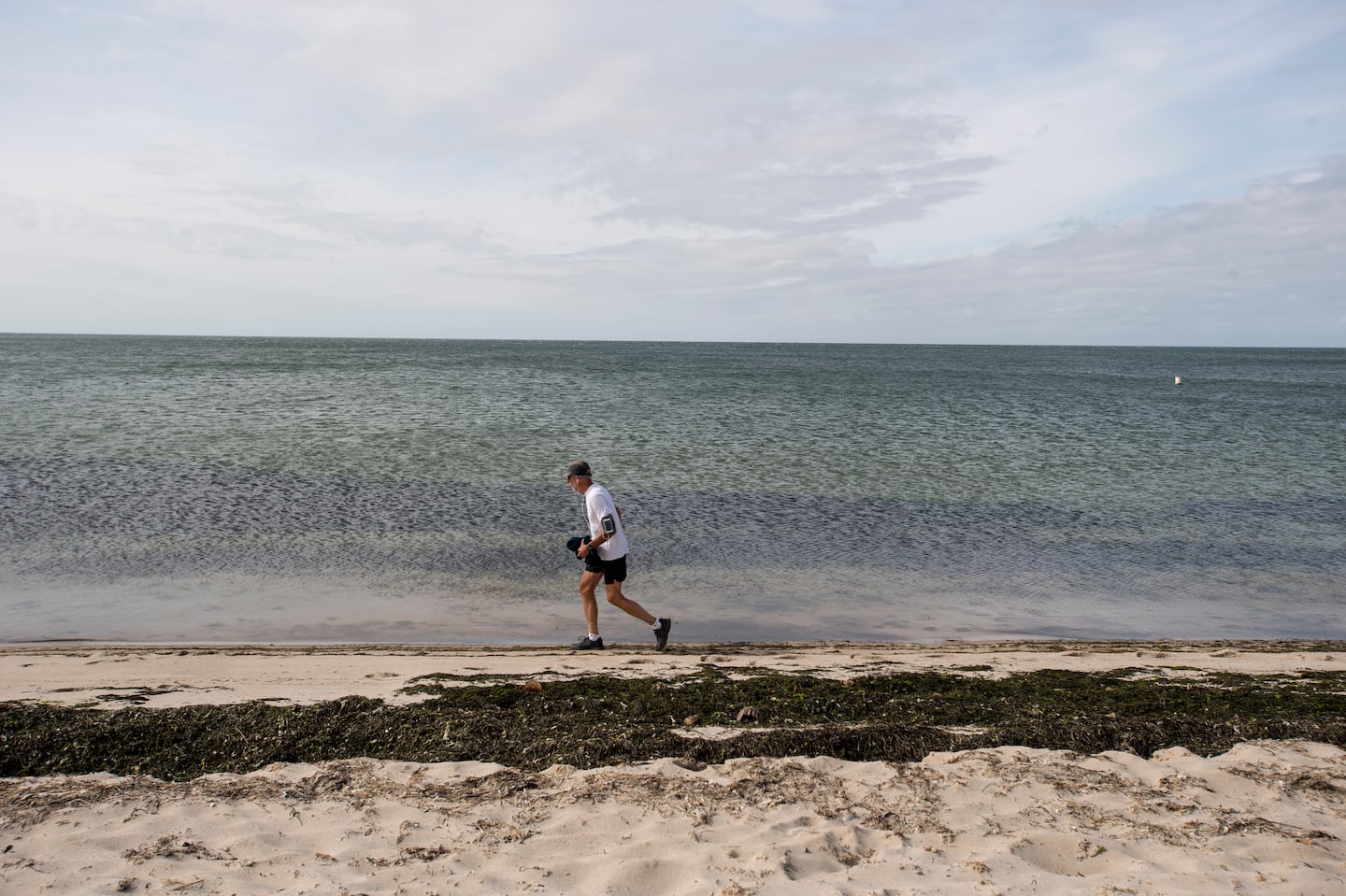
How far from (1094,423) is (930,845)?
118ft

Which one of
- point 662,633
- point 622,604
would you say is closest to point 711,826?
point 662,633

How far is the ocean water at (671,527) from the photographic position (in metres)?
10.0

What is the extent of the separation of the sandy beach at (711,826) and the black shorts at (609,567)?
2.90m

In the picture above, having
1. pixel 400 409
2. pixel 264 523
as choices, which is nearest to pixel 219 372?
pixel 400 409

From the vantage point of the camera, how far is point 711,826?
14.3 feet

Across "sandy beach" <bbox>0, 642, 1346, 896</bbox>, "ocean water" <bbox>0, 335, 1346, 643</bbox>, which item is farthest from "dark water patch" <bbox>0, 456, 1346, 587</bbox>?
"sandy beach" <bbox>0, 642, 1346, 896</bbox>

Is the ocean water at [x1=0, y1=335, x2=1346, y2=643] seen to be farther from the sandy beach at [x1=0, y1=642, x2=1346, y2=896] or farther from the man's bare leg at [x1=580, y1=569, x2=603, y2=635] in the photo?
the sandy beach at [x1=0, y1=642, x2=1346, y2=896]

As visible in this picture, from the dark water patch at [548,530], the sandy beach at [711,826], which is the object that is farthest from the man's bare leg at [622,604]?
the dark water patch at [548,530]

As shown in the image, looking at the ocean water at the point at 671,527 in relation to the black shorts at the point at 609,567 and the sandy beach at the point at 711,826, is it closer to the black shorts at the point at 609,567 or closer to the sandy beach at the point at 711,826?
the black shorts at the point at 609,567

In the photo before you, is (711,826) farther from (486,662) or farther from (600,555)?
(600,555)

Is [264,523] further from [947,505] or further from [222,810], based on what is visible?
[947,505]

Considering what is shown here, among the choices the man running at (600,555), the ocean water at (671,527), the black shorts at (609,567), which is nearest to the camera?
the man running at (600,555)

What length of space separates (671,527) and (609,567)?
20.5ft

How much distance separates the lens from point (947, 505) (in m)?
17.1
